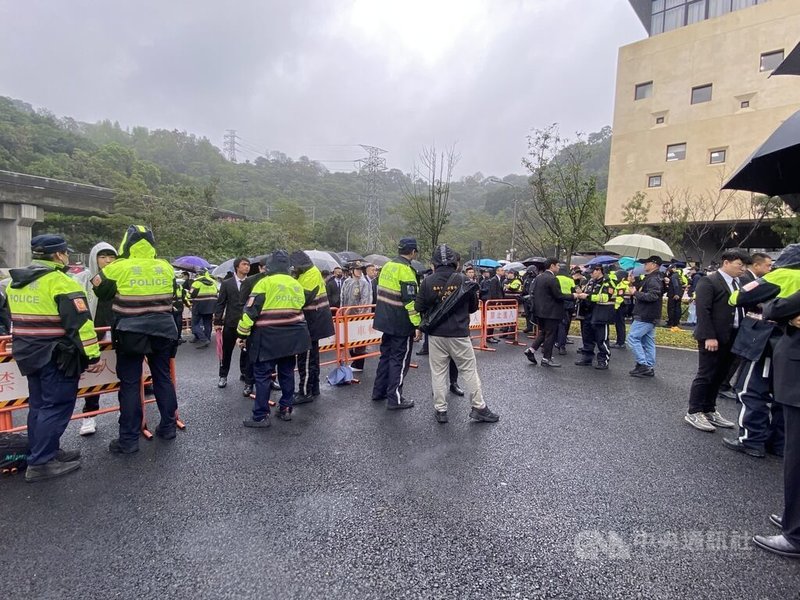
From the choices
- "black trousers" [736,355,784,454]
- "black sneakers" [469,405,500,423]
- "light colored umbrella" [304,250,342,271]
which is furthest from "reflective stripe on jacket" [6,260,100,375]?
"light colored umbrella" [304,250,342,271]

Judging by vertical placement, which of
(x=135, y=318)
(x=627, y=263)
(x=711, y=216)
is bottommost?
(x=135, y=318)

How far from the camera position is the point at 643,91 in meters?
25.2

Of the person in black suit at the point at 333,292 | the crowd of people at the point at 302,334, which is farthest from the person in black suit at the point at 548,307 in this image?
the person in black suit at the point at 333,292

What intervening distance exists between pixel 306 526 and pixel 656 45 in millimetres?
30787

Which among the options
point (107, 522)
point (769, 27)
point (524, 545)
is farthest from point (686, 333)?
point (769, 27)

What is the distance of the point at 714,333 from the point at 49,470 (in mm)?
6325

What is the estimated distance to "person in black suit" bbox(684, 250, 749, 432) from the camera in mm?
4621

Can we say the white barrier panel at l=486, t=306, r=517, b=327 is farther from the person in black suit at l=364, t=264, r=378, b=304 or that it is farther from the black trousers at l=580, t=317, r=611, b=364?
the person in black suit at l=364, t=264, r=378, b=304

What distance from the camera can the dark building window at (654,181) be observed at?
24.6 meters

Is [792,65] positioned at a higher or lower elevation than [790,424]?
higher

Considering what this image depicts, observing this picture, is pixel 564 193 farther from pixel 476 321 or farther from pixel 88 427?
pixel 88 427

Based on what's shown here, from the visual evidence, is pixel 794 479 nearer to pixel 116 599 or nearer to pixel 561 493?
pixel 561 493

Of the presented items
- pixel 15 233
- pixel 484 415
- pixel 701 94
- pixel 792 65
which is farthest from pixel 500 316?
pixel 15 233

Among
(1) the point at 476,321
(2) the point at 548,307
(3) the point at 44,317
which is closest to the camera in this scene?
(3) the point at 44,317
